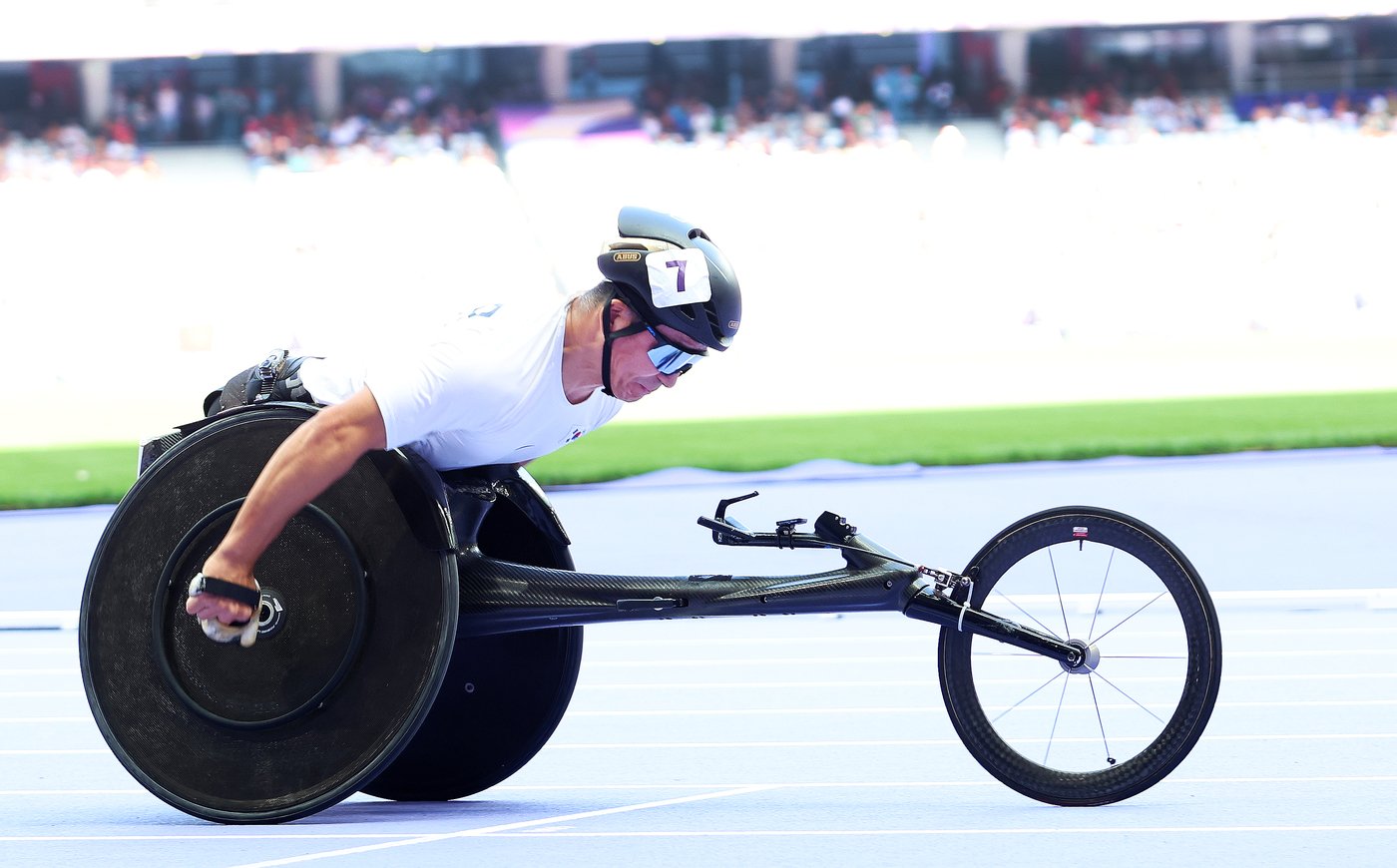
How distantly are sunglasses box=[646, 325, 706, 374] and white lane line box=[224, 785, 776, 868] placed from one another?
91cm

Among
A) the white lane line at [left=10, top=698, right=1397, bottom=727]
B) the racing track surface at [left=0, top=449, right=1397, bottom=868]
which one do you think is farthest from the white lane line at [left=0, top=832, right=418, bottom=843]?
the white lane line at [left=10, top=698, right=1397, bottom=727]

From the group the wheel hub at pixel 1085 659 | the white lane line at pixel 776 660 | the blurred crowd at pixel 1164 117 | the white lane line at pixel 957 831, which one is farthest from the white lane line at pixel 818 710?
the blurred crowd at pixel 1164 117

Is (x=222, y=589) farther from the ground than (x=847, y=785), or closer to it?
farther from the ground

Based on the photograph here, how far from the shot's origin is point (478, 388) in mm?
2943

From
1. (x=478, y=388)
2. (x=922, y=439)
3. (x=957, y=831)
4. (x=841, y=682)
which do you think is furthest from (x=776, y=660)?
(x=922, y=439)

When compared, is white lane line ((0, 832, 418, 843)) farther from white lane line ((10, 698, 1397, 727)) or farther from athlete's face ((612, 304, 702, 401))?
white lane line ((10, 698, 1397, 727))

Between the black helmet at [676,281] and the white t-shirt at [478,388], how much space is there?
0.15 metres

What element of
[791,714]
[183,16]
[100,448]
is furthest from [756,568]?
[183,16]

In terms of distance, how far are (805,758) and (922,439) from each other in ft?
27.0

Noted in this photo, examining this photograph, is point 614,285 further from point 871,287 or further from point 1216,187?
point 1216,187

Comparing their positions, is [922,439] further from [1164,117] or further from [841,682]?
[1164,117]

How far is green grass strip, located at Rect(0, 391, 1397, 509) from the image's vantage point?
33.5 feet

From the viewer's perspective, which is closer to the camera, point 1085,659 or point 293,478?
point 293,478

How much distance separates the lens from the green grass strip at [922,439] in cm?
1020
